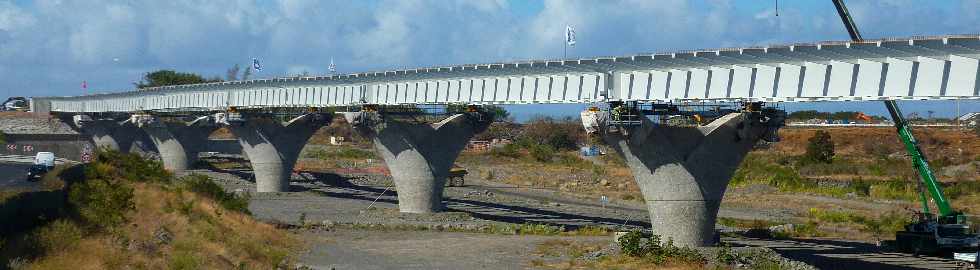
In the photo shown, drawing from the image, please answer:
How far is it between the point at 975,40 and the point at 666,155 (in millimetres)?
15197

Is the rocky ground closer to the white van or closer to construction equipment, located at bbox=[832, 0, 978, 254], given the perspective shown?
construction equipment, located at bbox=[832, 0, 978, 254]

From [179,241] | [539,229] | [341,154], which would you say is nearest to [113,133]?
[341,154]

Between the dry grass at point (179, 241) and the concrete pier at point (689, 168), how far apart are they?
14947 millimetres

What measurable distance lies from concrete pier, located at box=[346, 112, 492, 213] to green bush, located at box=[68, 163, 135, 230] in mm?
22659

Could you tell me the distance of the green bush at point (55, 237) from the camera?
33.7 meters

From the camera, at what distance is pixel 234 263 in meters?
40.0

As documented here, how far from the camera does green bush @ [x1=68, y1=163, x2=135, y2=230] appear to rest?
133 ft

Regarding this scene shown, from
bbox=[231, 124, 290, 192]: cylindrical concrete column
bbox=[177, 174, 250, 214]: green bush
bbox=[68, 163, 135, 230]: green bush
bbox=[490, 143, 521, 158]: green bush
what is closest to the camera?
bbox=[68, 163, 135, 230]: green bush

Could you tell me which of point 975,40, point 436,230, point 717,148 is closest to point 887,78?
point 975,40

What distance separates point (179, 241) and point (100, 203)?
11.0 feet

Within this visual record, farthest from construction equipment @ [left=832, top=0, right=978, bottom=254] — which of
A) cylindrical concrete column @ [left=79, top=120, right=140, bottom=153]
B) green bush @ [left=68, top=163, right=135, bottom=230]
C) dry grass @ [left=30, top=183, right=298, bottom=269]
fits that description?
cylindrical concrete column @ [left=79, top=120, right=140, bottom=153]

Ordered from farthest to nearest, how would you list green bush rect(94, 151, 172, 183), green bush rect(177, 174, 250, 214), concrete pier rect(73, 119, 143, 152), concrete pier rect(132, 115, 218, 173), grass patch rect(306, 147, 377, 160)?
grass patch rect(306, 147, 377, 160) < concrete pier rect(73, 119, 143, 152) < concrete pier rect(132, 115, 218, 173) < green bush rect(94, 151, 172, 183) < green bush rect(177, 174, 250, 214)

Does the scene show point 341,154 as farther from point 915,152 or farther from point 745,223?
point 915,152

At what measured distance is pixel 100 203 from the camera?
42.5 metres
